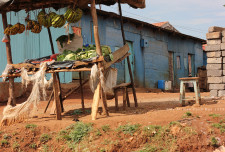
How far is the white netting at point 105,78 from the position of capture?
20.8 ft

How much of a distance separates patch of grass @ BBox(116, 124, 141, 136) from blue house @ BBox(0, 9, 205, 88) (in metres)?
7.51

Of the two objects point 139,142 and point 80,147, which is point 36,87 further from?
point 139,142

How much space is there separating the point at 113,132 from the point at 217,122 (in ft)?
7.19

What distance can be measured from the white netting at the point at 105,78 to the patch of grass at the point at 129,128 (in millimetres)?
1363

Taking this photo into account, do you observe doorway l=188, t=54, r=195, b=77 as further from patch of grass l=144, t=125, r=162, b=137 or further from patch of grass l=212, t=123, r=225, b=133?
patch of grass l=144, t=125, r=162, b=137

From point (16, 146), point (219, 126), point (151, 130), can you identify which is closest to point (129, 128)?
point (151, 130)

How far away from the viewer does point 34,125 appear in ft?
19.5

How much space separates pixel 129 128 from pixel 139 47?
1440cm

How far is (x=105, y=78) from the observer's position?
7.81 meters

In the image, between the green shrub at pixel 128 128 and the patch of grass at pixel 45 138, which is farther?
the patch of grass at pixel 45 138

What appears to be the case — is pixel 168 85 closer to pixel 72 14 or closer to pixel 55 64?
pixel 72 14

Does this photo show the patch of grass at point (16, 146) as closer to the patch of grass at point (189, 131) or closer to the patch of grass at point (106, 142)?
the patch of grass at point (106, 142)

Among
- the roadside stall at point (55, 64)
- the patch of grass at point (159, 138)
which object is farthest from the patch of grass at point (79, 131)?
the patch of grass at point (159, 138)

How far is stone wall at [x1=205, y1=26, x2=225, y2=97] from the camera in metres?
11.5
